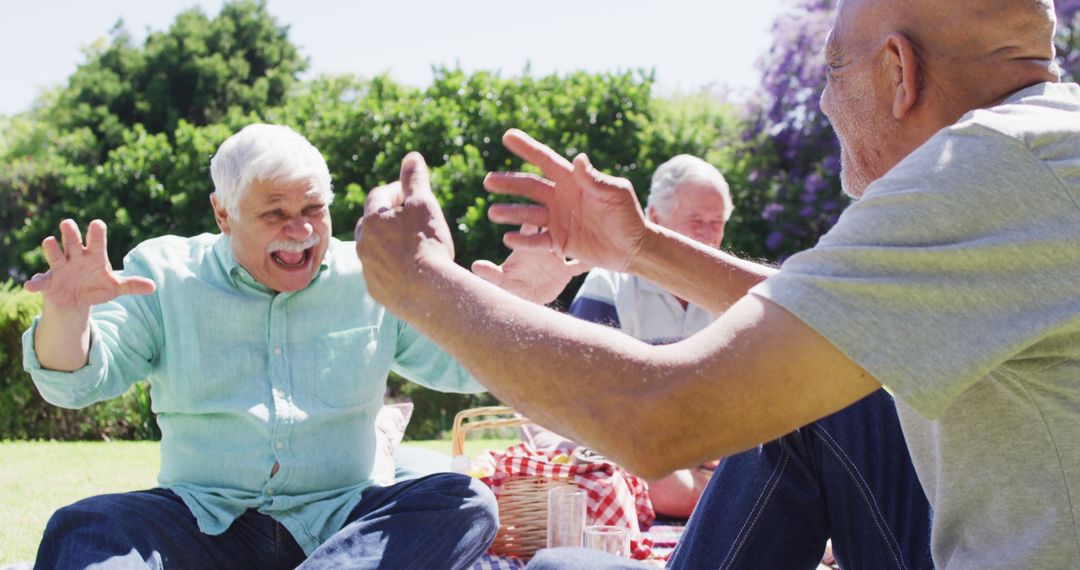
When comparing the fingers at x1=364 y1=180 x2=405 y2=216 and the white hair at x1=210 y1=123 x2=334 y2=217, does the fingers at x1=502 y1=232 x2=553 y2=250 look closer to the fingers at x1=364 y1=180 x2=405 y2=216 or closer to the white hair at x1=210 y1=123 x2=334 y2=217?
the fingers at x1=364 y1=180 x2=405 y2=216

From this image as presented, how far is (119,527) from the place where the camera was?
2912 millimetres

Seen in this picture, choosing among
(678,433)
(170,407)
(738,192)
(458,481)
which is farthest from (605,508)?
(738,192)

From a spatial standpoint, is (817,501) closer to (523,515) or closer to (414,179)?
(414,179)

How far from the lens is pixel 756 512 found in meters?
2.45

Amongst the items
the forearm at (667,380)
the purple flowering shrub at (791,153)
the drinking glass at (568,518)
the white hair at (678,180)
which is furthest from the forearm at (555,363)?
the purple flowering shrub at (791,153)

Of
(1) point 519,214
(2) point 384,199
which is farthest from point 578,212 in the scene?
(2) point 384,199

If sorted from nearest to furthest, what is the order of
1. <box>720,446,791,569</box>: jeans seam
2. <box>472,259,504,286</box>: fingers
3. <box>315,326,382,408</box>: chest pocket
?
<box>720,446,791,569</box>: jeans seam < <box>472,259,504,286</box>: fingers < <box>315,326,382,408</box>: chest pocket

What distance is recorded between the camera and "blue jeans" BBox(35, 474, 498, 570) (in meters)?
2.90

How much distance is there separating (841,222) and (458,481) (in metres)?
1.99

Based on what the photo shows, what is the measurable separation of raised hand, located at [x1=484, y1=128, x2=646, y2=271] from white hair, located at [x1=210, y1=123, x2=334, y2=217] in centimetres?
114

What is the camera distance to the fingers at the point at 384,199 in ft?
6.04

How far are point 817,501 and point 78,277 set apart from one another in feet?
6.69

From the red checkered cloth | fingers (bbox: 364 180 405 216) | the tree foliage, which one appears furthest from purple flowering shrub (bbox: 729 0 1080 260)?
fingers (bbox: 364 180 405 216)

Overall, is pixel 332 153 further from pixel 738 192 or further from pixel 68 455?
pixel 68 455
